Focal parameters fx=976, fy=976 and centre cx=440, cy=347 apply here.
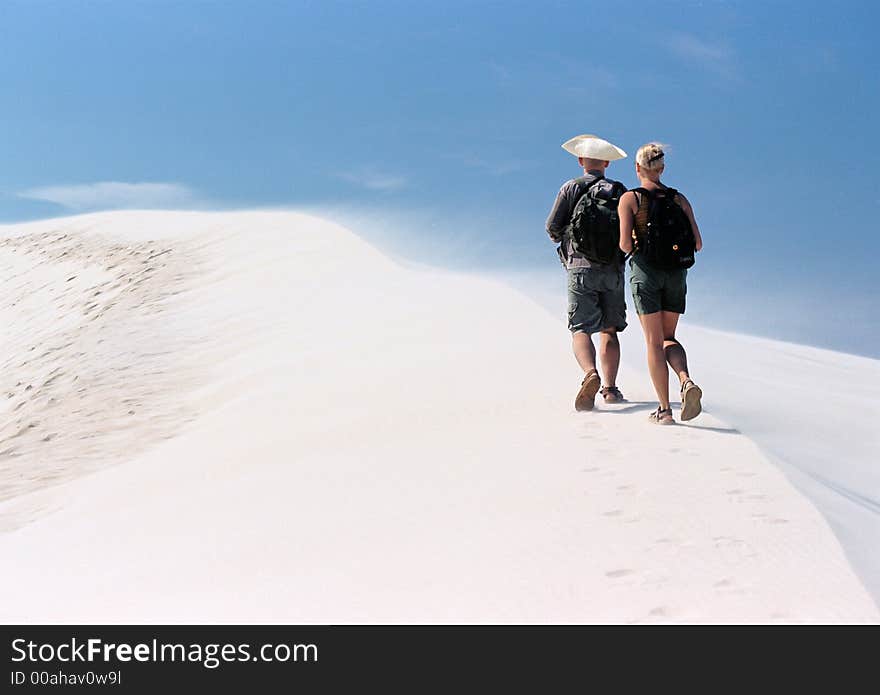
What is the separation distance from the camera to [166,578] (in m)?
4.60

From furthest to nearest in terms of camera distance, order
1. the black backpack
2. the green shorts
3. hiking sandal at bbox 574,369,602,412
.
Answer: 1. hiking sandal at bbox 574,369,602,412
2. the black backpack
3. the green shorts

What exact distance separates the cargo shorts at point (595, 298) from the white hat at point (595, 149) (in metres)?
0.75

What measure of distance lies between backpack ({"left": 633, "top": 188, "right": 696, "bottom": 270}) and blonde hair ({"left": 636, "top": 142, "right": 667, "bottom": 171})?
14 cm

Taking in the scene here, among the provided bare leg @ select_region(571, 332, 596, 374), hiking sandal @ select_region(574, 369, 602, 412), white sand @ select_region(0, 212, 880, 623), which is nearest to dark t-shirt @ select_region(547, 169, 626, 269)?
bare leg @ select_region(571, 332, 596, 374)

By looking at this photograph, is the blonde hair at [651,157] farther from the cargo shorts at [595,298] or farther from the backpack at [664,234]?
the cargo shorts at [595,298]

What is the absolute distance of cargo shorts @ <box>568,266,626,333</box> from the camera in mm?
6617

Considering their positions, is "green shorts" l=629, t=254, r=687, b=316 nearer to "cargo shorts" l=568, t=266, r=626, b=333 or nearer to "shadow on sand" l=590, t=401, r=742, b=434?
"cargo shorts" l=568, t=266, r=626, b=333

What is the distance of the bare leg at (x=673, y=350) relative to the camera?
614 cm

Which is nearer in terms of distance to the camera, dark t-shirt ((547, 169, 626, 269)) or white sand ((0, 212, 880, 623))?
white sand ((0, 212, 880, 623))

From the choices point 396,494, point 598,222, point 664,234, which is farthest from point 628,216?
point 396,494

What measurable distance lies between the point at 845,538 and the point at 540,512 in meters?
1.41

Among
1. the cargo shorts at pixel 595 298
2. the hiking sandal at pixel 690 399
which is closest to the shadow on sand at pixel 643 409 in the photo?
the hiking sandal at pixel 690 399
